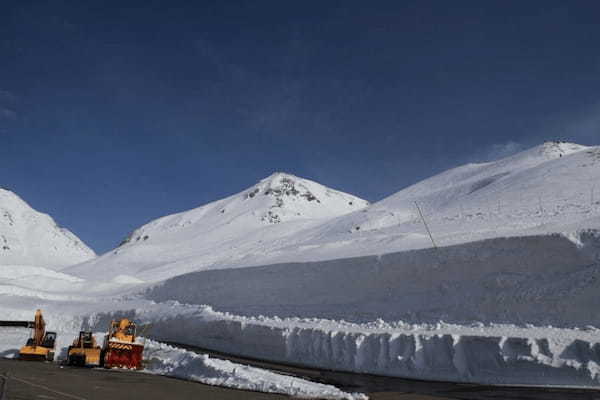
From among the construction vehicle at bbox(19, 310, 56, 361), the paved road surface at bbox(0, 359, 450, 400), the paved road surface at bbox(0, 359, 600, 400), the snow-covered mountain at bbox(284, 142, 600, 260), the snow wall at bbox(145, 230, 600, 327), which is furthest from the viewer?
the snow-covered mountain at bbox(284, 142, 600, 260)

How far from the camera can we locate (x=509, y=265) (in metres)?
19.4

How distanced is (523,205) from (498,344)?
23.7m

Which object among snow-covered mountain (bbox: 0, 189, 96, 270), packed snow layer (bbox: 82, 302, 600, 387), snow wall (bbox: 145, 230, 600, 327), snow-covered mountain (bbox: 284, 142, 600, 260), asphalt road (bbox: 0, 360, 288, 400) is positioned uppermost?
snow-covered mountain (bbox: 0, 189, 96, 270)

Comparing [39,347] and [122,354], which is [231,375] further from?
[39,347]

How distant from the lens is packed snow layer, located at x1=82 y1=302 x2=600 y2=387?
11.9 metres

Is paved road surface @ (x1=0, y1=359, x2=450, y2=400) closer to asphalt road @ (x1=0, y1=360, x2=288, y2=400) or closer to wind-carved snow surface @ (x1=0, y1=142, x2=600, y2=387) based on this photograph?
asphalt road @ (x1=0, y1=360, x2=288, y2=400)

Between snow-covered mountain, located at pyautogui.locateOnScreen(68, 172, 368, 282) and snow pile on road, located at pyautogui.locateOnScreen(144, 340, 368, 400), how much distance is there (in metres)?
18.8

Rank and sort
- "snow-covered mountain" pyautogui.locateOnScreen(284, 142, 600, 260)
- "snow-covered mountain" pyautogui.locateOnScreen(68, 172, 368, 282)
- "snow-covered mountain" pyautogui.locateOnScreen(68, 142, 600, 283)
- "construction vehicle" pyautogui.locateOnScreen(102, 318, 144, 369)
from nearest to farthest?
"construction vehicle" pyautogui.locateOnScreen(102, 318, 144, 369) < "snow-covered mountain" pyautogui.locateOnScreen(284, 142, 600, 260) < "snow-covered mountain" pyautogui.locateOnScreen(68, 142, 600, 283) < "snow-covered mountain" pyautogui.locateOnScreen(68, 172, 368, 282)

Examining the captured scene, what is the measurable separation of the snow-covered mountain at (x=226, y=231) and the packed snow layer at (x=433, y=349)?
15.0 metres

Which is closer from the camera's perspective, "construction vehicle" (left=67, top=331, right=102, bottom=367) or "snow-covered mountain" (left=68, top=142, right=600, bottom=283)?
"construction vehicle" (left=67, top=331, right=102, bottom=367)

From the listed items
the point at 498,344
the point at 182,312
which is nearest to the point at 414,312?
the point at 498,344

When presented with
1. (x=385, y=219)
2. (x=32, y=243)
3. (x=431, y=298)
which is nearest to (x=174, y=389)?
(x=431, y=298)

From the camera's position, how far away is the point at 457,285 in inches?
775

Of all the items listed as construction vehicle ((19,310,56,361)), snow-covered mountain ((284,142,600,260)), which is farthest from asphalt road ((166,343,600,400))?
snow-covered mountain ((284,142,600,260))
